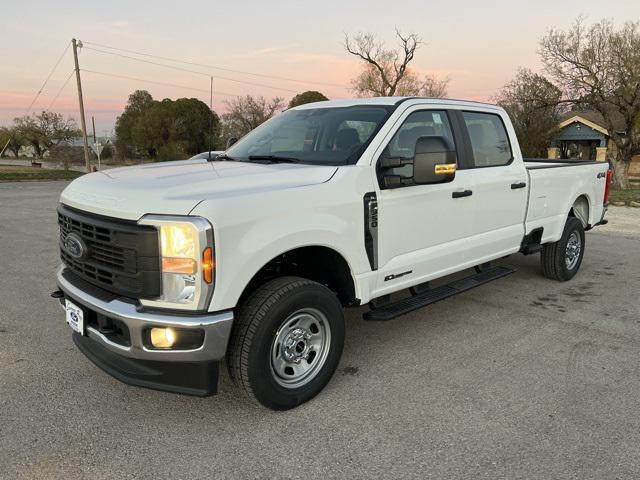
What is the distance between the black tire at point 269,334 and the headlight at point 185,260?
34 cm

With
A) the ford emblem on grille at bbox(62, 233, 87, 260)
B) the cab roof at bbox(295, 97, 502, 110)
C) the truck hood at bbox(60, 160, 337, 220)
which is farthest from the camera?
the cab roof at bbox(295, 97, 502, 110)

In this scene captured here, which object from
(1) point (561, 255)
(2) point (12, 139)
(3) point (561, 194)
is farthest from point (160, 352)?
(2) point (12, 139)

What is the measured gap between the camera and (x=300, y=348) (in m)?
3.27

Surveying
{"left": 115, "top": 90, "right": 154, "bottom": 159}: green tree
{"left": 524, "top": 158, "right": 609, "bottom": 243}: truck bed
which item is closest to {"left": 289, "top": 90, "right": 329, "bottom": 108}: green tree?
{"left": 115, "top": 90, "right": 154, "bottom": 159}: green tree

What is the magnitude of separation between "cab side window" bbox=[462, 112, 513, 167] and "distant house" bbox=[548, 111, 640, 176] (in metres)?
36.4

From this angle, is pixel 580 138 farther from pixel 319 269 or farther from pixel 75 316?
pixel 75 316

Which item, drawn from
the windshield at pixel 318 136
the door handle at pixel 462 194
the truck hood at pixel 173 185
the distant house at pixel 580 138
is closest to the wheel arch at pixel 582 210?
the door handle at pixel 462 194

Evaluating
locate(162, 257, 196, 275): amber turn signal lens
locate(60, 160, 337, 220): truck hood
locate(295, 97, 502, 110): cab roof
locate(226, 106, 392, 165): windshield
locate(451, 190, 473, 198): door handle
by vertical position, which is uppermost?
Result: locate(295, 97, 502, 110): cab roof

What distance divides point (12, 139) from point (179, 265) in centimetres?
7459

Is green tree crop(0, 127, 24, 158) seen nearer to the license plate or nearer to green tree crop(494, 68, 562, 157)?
green tree crop(494, 68, 562, 157)

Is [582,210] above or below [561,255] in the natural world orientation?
above

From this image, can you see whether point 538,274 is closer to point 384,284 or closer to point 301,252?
point 384,284

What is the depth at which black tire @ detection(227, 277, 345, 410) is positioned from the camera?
2.90m

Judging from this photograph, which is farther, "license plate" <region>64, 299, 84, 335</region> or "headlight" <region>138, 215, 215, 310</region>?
"license plate" <region>64, 299, 84, 335</region>
